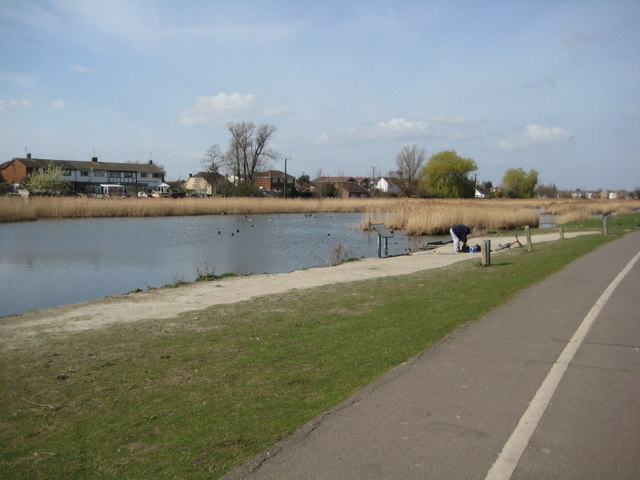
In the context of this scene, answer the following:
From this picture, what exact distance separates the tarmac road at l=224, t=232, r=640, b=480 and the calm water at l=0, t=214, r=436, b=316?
1107 cm

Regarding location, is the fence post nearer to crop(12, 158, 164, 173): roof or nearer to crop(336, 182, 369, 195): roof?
crop(12, 158, 164, 173): roof

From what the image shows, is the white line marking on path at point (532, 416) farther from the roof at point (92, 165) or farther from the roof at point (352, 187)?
the roof at point (352, 187)

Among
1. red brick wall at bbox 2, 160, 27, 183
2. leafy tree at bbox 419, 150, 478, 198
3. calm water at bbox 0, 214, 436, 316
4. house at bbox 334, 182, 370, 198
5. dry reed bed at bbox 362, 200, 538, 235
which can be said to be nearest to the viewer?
calm water at bbox 0, 214, 436, 316

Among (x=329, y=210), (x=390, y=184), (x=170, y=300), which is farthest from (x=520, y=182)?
(x=170, y=300)

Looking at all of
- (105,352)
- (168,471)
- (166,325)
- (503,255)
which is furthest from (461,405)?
(503,255)

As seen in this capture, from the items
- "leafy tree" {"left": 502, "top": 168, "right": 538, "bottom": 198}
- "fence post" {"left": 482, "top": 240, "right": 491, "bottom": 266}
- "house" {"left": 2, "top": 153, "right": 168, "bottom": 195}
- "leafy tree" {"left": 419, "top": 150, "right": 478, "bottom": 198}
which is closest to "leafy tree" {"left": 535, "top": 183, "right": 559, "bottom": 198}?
"leafy tree" {"left": 502, "top": 168, "right": 538, "bottom": 198}

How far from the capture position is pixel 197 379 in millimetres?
6504

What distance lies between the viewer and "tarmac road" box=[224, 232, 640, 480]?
13.6 feet

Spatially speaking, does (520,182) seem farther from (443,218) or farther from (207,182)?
(443,218)

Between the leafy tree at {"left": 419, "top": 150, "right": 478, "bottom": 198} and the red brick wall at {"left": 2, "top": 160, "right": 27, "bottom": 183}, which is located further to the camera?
the leafy tree at {"left": 419, "top": 150, "right": 478, "bottom": 198}

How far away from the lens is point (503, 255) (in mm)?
20125

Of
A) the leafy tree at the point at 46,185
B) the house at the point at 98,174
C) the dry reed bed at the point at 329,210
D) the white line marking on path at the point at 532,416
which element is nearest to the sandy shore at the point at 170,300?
the white line marking on path at the point at 532,416

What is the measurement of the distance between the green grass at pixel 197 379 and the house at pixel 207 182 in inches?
3326

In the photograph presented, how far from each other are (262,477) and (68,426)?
2253 mm
